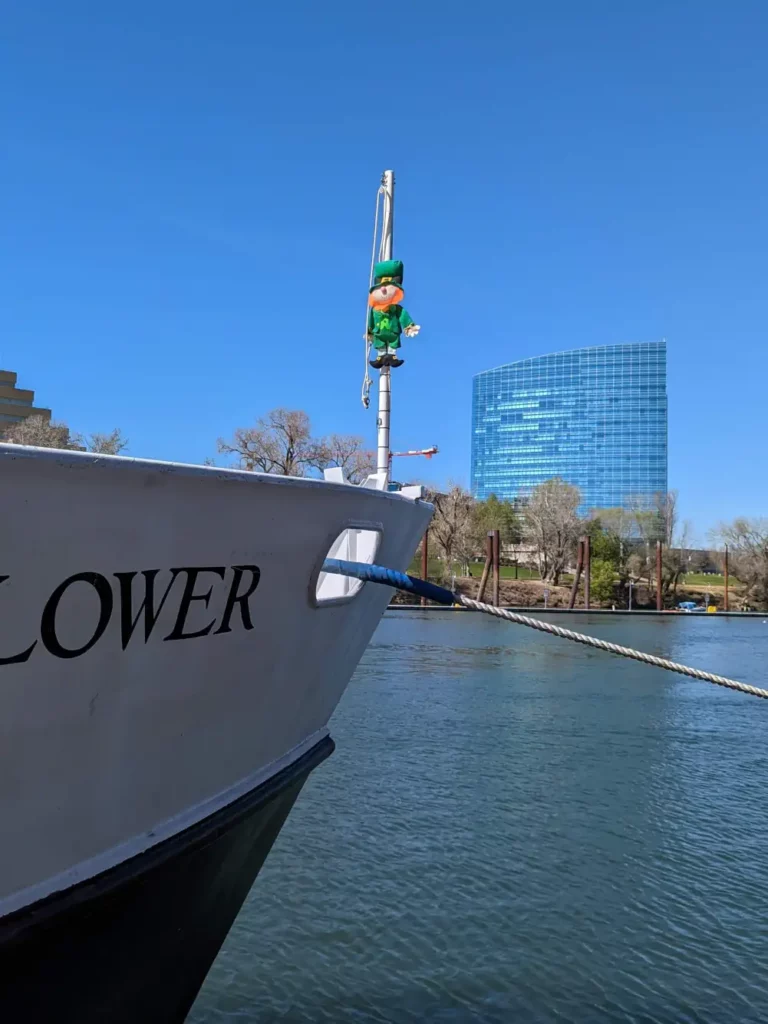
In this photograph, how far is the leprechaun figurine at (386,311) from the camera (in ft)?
18.4

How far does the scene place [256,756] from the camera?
3.55m

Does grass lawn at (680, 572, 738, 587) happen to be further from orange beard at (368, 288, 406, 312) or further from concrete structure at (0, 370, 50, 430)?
orange beard at (368, 288, 406, 312)

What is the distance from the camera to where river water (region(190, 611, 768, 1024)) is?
4.38 m

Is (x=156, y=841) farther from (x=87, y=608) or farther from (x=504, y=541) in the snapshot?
(x=504, y=541)

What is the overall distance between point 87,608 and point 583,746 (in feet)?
33.3

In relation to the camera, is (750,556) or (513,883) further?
(750,556)

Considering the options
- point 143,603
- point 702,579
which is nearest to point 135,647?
point 143,603

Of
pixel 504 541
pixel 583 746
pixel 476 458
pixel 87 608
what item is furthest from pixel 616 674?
pixel 476 458

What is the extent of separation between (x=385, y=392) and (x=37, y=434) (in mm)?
3288

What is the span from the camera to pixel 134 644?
2596 mm

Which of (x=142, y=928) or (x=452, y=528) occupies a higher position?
(x=452, y=528)

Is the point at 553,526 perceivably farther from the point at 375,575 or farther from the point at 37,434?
the point at 375,575

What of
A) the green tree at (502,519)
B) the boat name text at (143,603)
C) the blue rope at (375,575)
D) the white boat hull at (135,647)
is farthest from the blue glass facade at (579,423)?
the boat name text at (143,603)

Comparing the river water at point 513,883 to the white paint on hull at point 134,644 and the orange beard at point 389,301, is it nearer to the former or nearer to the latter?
the white paint on hull at point 134,644
